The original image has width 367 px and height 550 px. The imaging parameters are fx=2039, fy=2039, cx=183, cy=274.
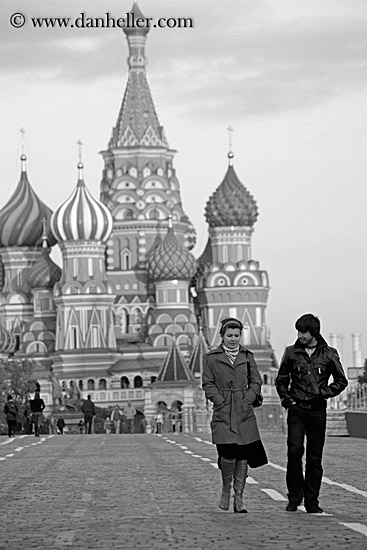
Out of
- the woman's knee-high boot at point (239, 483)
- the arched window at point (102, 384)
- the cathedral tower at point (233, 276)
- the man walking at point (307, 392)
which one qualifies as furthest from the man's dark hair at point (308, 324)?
the cathedral tower at point (233, 276)

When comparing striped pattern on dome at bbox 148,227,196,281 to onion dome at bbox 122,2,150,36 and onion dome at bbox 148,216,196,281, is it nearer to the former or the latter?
onion dome at bbox 148,216,196,281

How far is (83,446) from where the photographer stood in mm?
37031

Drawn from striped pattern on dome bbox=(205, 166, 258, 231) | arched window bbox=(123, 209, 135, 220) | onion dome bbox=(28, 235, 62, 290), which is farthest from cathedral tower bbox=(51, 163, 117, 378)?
striped pattern on dome bbox=(205, 166, 258, 231)

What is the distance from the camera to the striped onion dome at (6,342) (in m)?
161

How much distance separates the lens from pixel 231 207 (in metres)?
166

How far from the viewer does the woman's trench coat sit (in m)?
16.8

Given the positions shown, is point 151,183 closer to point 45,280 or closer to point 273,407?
point 45,280

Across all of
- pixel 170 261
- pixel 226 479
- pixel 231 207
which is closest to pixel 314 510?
pixel 226 479

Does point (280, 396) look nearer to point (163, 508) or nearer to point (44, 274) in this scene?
point (163, 508)

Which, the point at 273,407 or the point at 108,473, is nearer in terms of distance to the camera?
the point at 108,473

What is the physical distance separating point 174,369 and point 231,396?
438 ft

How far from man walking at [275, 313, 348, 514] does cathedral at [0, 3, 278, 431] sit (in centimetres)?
13129

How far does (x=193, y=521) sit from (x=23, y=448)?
20.7 metres

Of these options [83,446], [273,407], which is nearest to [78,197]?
[273,407]
